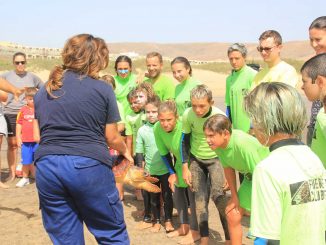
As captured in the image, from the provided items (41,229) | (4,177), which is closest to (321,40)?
(41,229)

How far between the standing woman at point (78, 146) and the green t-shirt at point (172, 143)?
2.03 metres

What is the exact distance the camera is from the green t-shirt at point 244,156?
395cm

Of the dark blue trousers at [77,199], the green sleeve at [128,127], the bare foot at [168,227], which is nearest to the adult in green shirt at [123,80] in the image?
the green sleeve at [128,127]

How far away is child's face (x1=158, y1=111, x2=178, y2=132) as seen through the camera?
5.18m

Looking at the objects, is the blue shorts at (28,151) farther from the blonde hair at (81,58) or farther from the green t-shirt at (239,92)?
the blonde hair at (81,58)

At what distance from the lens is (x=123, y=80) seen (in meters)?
7.15

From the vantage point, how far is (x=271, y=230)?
6.40 ft

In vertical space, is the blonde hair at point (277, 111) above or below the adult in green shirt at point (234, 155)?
above

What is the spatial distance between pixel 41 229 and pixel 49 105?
3.04 meters

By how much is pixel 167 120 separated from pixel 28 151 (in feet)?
12.0

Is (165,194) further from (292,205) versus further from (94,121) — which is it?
(292,205)

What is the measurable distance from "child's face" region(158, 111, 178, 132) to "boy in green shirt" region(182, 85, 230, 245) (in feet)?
0.44

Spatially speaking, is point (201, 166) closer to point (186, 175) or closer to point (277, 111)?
point (186, 175)

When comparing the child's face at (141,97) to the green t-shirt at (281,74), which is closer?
the green t-shirt at (281,74)
